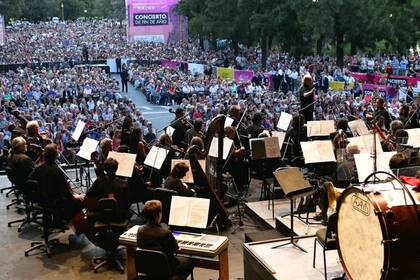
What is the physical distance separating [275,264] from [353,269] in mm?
1664

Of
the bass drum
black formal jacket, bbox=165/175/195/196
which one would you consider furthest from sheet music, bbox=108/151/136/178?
the bass drum

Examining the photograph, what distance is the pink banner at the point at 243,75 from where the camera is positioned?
32812 millimetres

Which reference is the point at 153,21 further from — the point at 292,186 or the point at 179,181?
the point at 292,186

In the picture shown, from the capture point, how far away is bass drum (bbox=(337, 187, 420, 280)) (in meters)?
5.14

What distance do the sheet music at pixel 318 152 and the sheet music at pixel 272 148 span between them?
0.97m

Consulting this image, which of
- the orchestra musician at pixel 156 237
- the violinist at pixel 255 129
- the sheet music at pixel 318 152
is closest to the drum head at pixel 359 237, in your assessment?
the orchestra musician at pixel 156 237

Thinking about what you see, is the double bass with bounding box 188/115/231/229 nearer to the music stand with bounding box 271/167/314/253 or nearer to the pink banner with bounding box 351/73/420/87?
the music stand with bounding box 271/167/314/253

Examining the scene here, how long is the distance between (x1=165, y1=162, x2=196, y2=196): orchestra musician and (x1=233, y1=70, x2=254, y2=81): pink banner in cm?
2458

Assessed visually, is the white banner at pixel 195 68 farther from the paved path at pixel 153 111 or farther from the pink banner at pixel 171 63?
the paved path at pixel 153 111

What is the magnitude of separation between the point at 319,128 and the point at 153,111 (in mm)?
Result: 19367

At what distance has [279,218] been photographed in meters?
8.98

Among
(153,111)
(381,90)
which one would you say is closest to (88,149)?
(381,90)

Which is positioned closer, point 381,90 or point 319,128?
point 319,128

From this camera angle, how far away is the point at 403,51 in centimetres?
4131
